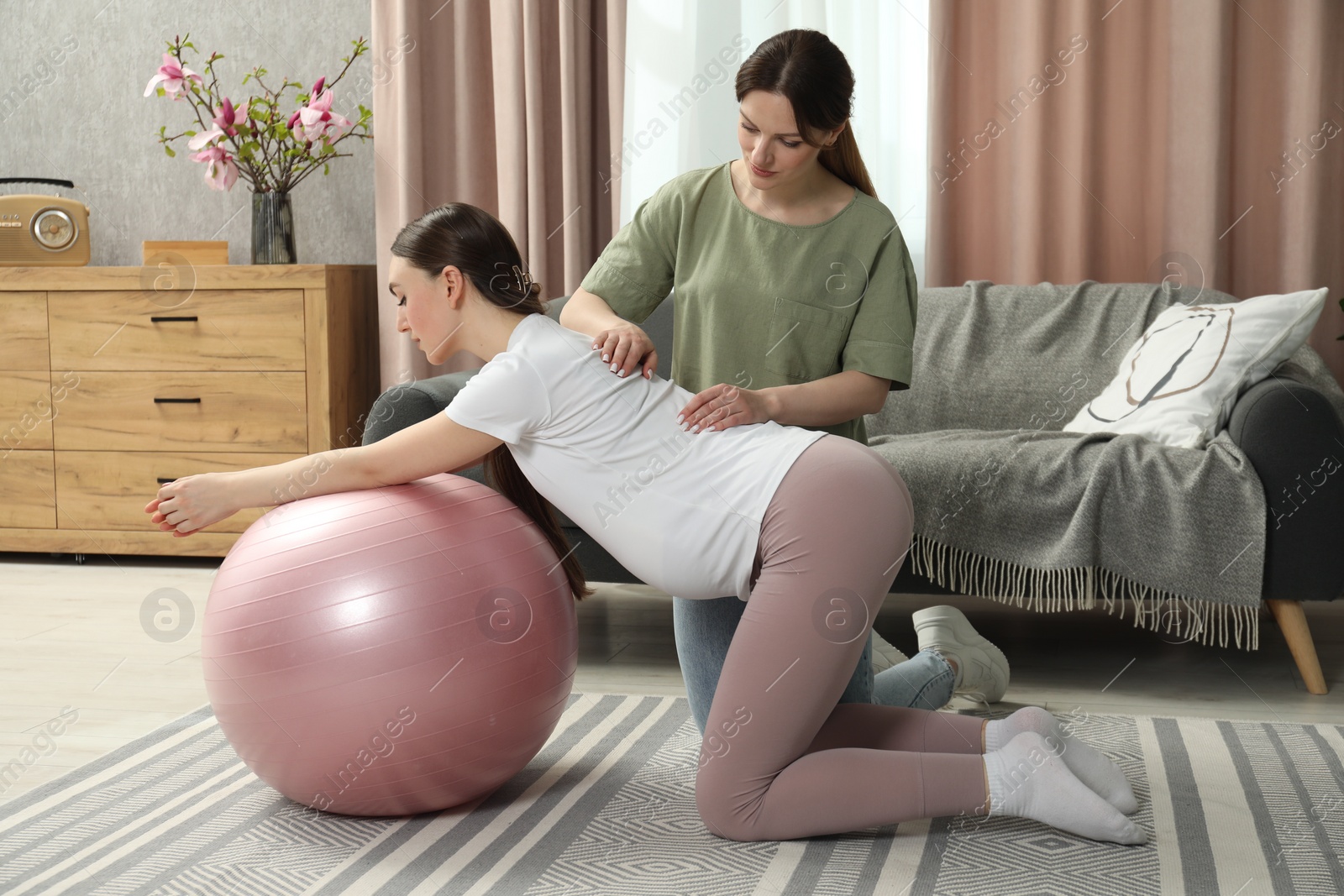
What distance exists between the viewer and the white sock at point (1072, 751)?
147cm

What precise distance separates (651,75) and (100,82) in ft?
6.15

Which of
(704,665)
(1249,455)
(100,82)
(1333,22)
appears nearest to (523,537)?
(704,665)

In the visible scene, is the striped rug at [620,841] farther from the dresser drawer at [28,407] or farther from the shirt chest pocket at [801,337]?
the dresser drawer at [28,407]

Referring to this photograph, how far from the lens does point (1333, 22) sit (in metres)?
2.95

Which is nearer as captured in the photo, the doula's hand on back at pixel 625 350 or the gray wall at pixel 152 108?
the doula's hand on back at pixel 625 350

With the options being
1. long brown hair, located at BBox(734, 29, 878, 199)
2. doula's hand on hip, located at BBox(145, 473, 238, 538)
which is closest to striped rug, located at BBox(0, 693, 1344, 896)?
doula's hand on hip, located at BBox(145, 473, 238, 538)

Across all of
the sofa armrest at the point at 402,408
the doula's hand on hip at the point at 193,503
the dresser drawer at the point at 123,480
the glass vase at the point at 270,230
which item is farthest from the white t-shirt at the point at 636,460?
the glass vase at the point at 270,230

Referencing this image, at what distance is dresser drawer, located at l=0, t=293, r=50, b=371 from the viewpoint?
11.0ft

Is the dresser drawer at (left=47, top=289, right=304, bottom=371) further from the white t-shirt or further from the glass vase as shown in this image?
the white t-shirt

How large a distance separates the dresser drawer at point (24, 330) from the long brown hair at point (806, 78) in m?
2.63

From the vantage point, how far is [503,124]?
134 inches

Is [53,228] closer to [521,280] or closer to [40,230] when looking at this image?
[40,230]

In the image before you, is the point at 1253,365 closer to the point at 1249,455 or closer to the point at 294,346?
the point at 1249,455

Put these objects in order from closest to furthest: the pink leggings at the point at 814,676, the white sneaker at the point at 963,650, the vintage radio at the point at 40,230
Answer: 1. the pink leggings at the point at 814,676
2. the white sneaker at the point at 963,650
3. the vintage radio at the point at 40,230
